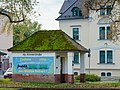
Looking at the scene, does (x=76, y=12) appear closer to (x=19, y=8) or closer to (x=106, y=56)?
(x=106, y=56)

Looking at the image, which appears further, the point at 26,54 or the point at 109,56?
the point at 109,56

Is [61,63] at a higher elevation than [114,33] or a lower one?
lower

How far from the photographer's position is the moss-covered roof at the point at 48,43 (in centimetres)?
3735

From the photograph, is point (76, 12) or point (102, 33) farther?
point (76, 12)

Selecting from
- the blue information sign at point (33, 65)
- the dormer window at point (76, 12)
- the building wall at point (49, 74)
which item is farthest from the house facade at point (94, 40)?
the blue information sign at point (33, 65)

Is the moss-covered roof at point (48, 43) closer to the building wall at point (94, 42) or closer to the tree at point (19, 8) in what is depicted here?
the tree at point (19, 8)

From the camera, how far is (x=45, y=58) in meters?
37.1

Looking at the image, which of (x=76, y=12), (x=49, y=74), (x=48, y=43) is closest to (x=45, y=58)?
(x=49, y=74)

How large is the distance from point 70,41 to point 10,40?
143 feet

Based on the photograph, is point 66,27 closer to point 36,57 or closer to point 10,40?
point 10,40

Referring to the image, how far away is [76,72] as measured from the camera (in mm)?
62969

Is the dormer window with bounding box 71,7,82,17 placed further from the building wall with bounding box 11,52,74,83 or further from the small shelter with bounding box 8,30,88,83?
the building wall with bounding box 11,52,74,83

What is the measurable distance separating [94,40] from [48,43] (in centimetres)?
2634

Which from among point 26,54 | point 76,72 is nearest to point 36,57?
point 26,54
